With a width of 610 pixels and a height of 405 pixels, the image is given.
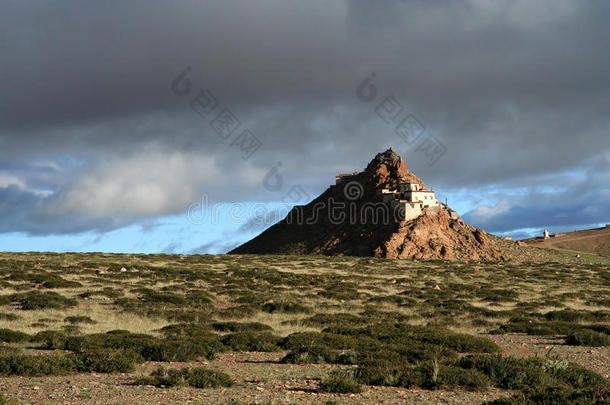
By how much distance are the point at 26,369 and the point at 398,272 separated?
46.9m

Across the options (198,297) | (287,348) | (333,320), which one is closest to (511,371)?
(287,348)

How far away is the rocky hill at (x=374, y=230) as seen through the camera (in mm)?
81938

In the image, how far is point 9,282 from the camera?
3453 centimetres

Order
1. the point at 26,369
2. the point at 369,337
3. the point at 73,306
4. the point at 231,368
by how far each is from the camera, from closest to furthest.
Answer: the point at 26,369, the point at 231,368, the point at 369,337, the point at 73,306

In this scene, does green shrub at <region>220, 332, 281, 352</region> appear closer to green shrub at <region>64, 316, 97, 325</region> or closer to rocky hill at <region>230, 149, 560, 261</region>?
green shrub at <region>64, 316, 97, 325</region>

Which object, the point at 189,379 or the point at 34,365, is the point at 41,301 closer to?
the point at 34,365

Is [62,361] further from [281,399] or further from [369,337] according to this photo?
[369,337]

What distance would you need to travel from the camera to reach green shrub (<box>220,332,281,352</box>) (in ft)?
55.3

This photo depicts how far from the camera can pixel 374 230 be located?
88.6m

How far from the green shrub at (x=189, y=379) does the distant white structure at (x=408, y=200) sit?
7636cm

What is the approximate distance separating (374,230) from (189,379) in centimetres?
7804

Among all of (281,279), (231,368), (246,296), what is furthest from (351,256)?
(231,368)

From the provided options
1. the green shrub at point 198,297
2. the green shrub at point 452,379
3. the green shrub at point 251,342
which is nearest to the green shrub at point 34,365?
the green shrub at point 251,342

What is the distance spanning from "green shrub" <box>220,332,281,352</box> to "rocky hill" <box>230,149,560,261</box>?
206 feet
